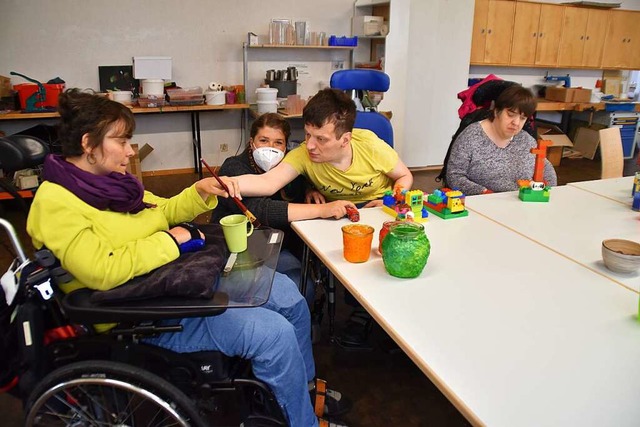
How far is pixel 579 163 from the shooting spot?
594cm

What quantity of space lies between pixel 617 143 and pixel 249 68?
3.68 meters

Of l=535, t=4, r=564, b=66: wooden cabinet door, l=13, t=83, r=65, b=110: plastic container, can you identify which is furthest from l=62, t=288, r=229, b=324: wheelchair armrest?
l=535, t=4, r=564, b=66: wooden cabinet door

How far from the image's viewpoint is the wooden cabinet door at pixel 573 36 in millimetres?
6090

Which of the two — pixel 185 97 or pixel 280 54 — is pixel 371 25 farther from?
pixel 185 97

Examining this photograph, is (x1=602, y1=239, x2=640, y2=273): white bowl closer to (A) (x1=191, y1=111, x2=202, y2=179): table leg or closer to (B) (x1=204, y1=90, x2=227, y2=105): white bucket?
(B) (x1=204, y1=90, x2=227, y2=105): white bucket

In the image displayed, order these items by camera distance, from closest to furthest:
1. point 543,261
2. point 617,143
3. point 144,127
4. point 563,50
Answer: point 543,261 < point 617,143 < point 144,127 < point 563,50

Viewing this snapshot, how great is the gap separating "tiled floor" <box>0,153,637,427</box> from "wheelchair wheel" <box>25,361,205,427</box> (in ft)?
2.11

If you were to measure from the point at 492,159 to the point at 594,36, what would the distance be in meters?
5.16

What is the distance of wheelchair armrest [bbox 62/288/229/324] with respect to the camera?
1151mm

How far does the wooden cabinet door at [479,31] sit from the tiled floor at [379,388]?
14.1ft

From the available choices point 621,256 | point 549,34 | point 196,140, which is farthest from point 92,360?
point 549,34

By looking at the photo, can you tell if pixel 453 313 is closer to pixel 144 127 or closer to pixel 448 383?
pixel 448 383

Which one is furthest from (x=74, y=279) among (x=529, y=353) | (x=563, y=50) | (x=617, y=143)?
(x=563, y=50)

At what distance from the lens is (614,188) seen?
90.0 inches
